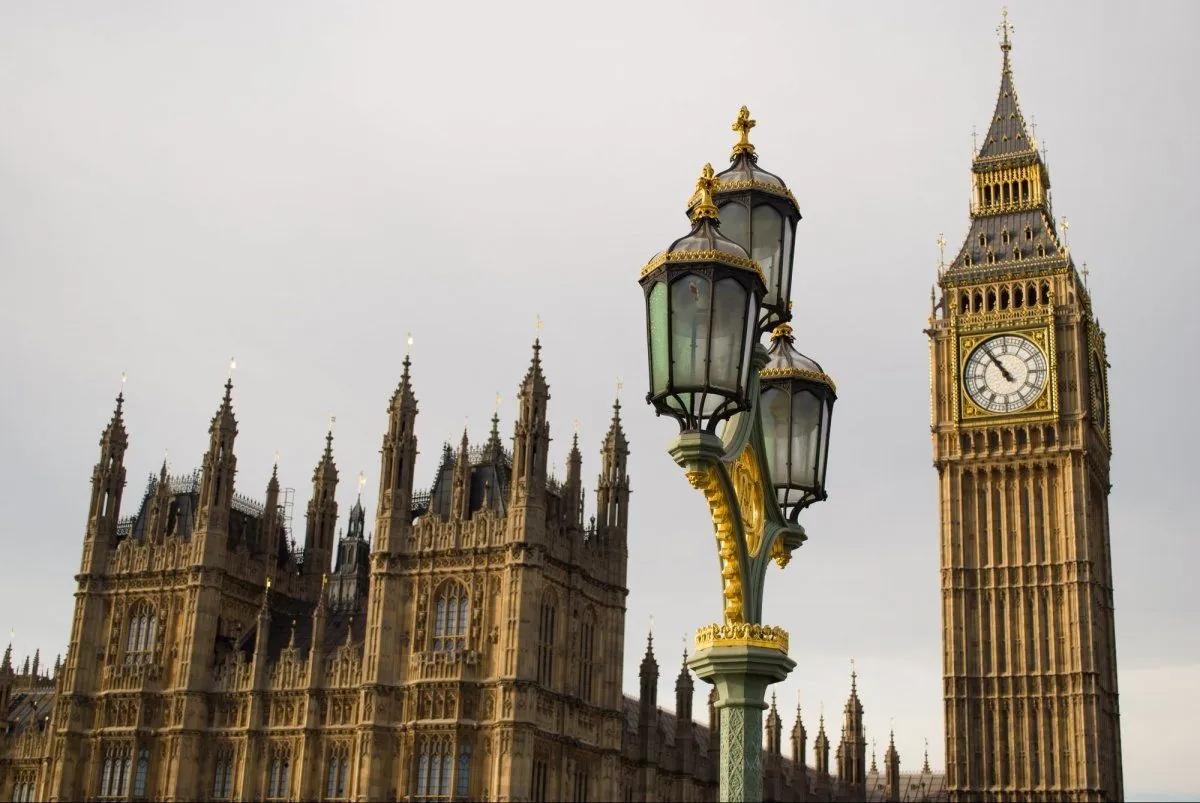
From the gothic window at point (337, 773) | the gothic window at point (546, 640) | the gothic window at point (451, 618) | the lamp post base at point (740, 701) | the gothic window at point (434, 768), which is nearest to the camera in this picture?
the lamp post base at point (740, 701)

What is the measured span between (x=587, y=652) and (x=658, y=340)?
46767 millimetres

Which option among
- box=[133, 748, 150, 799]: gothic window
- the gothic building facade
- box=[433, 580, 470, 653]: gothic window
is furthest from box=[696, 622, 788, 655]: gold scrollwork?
box=[133, 748, 150, 799]: gothic window

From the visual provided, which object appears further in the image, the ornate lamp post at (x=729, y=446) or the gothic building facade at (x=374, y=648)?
the gothic building facade at (x=374, y=648)

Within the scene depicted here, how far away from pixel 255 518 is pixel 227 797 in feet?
41.1

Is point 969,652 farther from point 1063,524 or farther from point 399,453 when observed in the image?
point 399,453

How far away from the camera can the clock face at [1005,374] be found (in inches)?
3238

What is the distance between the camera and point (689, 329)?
35.5 feet

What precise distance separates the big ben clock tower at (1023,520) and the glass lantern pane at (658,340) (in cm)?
7025

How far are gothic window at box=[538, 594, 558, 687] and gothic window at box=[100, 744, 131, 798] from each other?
16.7m

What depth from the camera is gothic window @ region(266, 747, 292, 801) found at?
182ft

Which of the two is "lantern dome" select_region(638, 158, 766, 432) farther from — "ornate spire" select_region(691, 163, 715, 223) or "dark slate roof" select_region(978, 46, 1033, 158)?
"dark slate roof" select_region(978, 46, 1033, 158)

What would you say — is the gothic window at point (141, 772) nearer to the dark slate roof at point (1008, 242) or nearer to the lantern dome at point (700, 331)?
the dark slate roof at point (1008, 242)

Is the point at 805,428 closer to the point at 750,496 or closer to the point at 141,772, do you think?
the point at 750,496

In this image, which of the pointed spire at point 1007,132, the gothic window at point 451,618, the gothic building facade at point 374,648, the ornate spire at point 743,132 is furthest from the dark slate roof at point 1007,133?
the ornate spire at point 743,132
